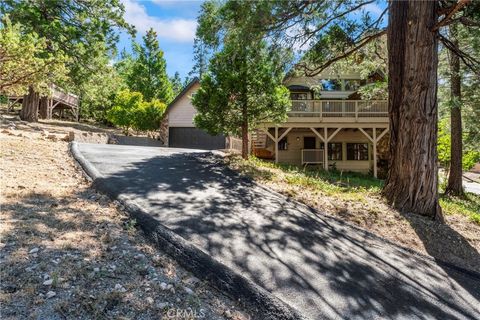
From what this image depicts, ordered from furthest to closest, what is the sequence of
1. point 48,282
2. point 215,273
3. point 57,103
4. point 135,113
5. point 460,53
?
1. point 57,103
2. point 135,113
3. point 460,53
4. point 215,273
5. point 48,282

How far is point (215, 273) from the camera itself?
3645 mm

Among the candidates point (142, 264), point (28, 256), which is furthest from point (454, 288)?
point (28, 256)

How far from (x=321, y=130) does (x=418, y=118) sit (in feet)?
42.1

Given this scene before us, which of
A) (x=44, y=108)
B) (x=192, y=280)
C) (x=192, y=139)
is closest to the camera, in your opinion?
(x=192, y=280)

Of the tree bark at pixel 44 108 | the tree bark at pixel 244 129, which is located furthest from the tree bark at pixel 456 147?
the tree bark at pixel 44 108

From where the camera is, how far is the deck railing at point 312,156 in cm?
1956

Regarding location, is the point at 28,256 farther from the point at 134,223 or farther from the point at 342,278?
the point at 342,278

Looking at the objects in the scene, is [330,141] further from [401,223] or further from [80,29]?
[80,29]

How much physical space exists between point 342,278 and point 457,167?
1297 cm

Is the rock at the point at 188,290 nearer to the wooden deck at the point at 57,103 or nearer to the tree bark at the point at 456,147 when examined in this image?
the tree bark at the point at 456,147

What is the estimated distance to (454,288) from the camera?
430 cm

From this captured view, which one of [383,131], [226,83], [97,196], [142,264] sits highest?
[226,83]

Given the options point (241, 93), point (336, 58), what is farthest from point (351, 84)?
point (336, 58)

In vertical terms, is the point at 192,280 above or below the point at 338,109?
below
